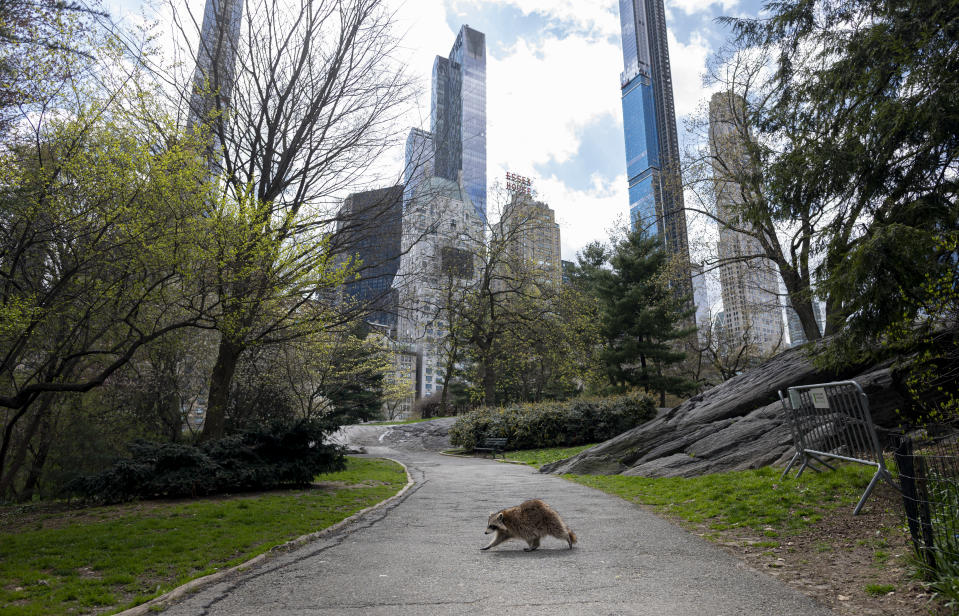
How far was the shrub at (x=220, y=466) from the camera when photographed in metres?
9.34

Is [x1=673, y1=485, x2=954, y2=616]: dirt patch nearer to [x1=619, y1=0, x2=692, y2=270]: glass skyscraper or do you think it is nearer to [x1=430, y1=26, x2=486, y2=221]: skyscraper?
[x1=430, y1=26, x2=486, y2=221]: skyscraper

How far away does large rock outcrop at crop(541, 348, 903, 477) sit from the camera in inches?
371

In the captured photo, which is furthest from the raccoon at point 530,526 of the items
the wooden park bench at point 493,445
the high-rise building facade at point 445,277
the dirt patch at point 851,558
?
the high-rise building facade at point 445,277

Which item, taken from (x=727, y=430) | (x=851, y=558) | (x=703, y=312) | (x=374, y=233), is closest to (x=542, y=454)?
(x=727, y=430)

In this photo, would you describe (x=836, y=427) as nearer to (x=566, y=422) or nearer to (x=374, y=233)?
(x=374, y=233)

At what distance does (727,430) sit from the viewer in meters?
11.4

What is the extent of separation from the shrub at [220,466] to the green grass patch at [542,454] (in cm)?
746

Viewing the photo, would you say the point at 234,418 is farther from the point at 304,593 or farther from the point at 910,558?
the point at 910,558

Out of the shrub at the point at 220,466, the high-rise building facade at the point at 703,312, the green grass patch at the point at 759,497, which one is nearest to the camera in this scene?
the green grass patch at the point at 759,497

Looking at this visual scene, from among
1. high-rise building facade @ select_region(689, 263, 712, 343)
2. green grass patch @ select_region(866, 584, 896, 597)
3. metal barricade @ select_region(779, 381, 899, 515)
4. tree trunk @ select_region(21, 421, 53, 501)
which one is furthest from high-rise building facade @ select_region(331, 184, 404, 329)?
high-rise building facade @ select_region(689, 263, 712, 343)

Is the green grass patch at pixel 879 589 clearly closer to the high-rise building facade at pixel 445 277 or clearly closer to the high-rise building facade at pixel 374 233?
the high-rise building facade at pixel 374 233

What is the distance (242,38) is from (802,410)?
15.7 metres

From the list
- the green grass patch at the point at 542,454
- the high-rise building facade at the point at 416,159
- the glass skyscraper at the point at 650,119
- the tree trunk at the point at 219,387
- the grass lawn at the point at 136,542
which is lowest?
the grass lawn at the point at 136,542

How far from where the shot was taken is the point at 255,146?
1375 cm
